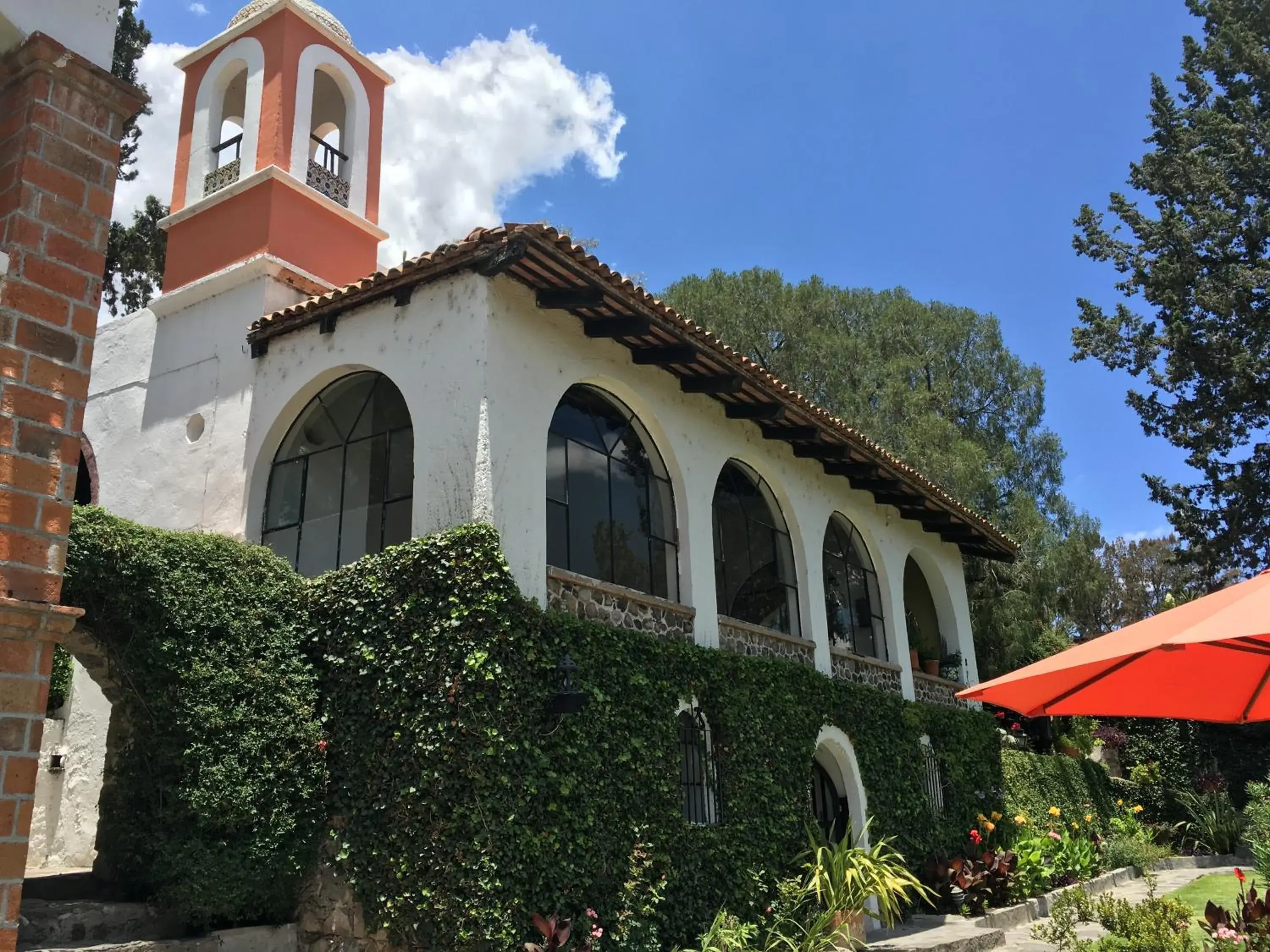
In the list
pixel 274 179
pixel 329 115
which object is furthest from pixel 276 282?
pixel 329 115

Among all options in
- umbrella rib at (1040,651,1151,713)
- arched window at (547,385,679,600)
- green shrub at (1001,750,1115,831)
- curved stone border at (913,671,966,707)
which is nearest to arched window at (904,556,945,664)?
curved stone border at (913,671,966,707)

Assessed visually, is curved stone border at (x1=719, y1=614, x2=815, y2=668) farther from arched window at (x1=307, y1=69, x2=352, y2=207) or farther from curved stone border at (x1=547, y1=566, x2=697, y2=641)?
arched window at (x1=307, y1=69, x2=352, y2=207)

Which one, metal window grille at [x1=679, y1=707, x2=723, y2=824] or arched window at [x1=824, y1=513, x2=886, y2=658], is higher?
arched window at [x1=824, y1=513, x2=886, y2=658]

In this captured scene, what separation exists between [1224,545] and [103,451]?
20.9m

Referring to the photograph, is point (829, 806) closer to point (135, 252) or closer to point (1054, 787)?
point (1054, 787)

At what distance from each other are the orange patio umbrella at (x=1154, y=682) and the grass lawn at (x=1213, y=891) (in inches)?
186

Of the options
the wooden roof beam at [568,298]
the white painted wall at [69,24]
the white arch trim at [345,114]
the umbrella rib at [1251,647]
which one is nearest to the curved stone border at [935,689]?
the wooden roof beam at [568,298]

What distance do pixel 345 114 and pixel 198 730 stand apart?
9.71 meters

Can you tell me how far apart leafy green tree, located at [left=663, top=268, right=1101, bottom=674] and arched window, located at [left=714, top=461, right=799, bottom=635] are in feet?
34.1

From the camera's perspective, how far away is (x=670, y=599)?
11.5 metres

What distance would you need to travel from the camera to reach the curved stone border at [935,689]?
16594mm

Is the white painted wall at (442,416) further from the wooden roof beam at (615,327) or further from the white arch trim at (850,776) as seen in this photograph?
the white arch trim at (850,776)

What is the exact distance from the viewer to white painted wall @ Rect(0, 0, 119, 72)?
3918 mm

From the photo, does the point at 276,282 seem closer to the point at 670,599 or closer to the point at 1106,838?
the point at 670,599
